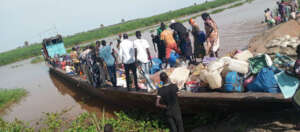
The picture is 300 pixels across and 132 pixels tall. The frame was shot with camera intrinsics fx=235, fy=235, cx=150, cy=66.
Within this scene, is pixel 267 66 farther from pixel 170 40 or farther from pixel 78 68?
pixel 78 68

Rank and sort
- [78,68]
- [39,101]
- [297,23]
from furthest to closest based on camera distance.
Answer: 1. [39,101]
2. [78,68]
3. [297,23]

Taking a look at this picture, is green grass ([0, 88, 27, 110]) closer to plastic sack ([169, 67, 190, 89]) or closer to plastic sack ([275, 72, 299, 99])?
plastic sack ([169, 67, 190, 89])

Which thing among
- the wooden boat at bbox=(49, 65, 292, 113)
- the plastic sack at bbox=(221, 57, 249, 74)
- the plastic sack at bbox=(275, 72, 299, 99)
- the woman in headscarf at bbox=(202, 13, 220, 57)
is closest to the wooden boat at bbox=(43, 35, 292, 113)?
the wooden boat at bbox=(49, 65, 292, 113)

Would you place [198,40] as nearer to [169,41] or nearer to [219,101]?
[169,41]

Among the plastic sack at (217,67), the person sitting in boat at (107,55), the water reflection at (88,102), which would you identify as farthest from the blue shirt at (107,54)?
the plastic sack at (217,67)

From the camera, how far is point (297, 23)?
8.53 metres

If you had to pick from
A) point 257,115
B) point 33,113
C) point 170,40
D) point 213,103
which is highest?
point 170,40

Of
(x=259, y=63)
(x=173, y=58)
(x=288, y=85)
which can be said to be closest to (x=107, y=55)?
(x=173, y=58)

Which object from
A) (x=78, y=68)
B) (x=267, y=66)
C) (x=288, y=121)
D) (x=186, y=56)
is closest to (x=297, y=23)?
(x=186, y=56)

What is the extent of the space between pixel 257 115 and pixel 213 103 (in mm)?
728

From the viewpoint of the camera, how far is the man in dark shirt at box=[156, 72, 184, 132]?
11.0 feet

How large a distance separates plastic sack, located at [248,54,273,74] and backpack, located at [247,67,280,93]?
0.24 meters

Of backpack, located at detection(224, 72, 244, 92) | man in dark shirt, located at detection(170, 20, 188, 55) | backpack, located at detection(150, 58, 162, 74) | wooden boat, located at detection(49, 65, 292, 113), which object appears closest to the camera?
wooden boat, located at detection(49, 65, 292, 113)

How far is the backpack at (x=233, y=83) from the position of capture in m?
3.88
